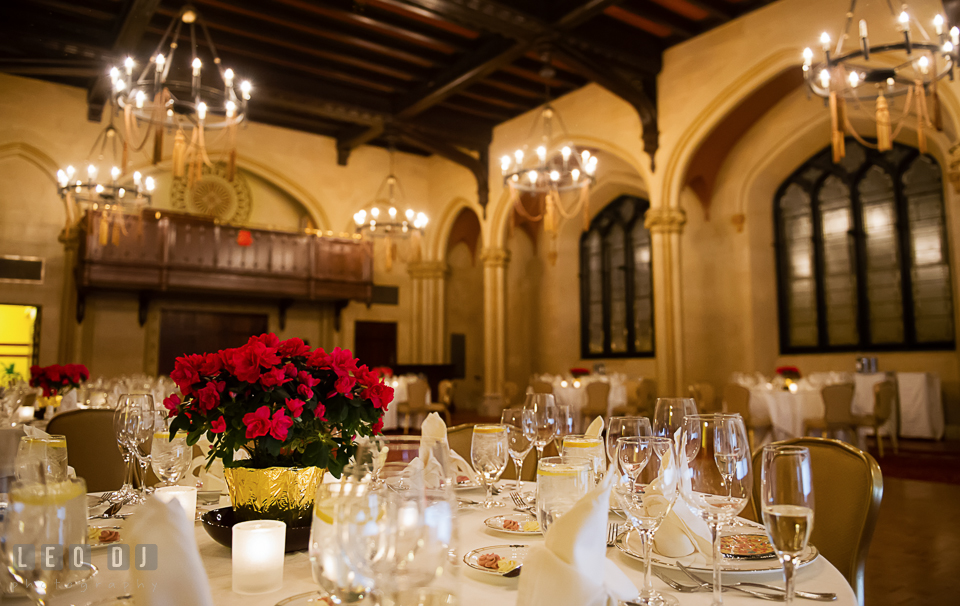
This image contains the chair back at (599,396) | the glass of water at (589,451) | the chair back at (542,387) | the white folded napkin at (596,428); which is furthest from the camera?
the chair back at (542,387)

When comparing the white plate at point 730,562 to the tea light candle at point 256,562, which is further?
the white plate at point 730,562

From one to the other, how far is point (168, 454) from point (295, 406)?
56cm

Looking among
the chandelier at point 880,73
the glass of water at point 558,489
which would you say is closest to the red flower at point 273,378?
the glass of water at point 558,489

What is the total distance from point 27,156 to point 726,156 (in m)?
11.8

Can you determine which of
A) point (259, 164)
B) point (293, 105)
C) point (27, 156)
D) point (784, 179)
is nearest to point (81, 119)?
point (27, 156)

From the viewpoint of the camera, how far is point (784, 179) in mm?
11094

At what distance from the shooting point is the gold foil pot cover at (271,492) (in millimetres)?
1402

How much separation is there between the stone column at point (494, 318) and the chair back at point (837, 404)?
6312mm

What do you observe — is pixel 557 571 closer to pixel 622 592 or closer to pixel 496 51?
pixel 622 592

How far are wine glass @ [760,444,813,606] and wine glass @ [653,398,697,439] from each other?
51 centimetres

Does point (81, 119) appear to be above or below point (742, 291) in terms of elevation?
above

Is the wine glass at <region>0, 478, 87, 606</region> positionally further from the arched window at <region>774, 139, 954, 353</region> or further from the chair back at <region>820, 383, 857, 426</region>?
the arched window at <region>774, 139, 954, 353</region>

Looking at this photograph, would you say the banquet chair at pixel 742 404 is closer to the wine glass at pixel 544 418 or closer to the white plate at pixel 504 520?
the wine glass at pixel 544 418

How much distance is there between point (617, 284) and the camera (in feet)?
44.6
